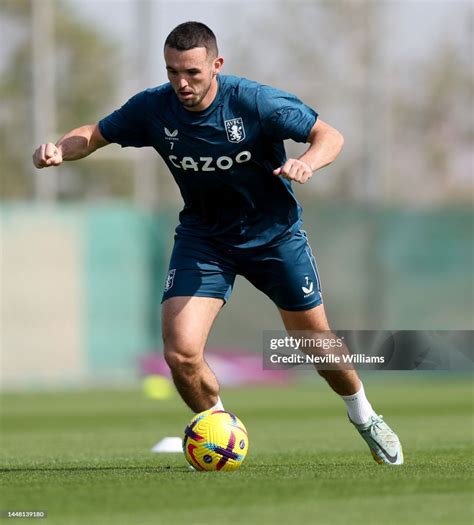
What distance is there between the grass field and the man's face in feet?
6.67

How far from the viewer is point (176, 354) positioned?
7.52 meters

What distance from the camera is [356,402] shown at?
313 inches

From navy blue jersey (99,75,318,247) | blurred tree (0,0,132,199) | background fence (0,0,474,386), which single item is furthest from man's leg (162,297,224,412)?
blurred tree (0,0,132,199)

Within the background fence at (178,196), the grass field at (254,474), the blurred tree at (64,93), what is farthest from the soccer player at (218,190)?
the blurred tree at (64,93)

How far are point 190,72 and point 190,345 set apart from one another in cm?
149

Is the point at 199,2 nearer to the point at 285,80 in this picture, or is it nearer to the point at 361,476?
→ the point at 285,80

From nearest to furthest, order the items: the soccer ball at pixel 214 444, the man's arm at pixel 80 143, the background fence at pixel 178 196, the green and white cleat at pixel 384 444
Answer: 1. the soccer ball at pixel 214 444
2. the green and white cleat at pixel 384 444
3. the man's arm at pixel 80 143
4. the background fence at pixel 178 196

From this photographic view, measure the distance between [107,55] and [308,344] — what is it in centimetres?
1868

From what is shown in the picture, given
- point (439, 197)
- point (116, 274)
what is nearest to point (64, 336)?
point (116, 274)

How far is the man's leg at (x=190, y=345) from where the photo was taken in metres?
7.52

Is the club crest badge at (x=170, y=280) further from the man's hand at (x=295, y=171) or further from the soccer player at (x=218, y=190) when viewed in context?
the man's hand at (x=295, y=171)

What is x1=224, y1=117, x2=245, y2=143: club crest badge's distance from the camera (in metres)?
7.54

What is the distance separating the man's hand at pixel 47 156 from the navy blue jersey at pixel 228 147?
0.44m

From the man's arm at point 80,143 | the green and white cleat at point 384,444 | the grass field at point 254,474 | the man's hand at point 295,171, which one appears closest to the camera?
the grass field at point 254,474
